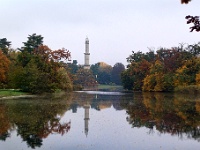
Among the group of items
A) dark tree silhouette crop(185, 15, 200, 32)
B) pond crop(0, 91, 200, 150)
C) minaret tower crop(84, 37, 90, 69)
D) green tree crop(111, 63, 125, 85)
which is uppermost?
minaret tower crop(84, 37, 90, 69)

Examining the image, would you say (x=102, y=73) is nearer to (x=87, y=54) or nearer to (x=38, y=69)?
(x=87, y=54)

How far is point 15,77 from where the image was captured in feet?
161

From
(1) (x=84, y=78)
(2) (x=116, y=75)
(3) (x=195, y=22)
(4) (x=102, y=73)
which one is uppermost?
(4) (x=102, y=73)

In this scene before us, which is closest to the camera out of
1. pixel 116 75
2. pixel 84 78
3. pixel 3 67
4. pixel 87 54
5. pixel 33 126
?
pixel 33 126

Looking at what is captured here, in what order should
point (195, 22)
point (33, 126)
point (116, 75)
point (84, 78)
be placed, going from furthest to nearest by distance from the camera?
1. point (116, 75)
2. point (84, 78)
3. point (33, 126)
4. point (195, 22)

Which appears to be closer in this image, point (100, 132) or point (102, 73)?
point (100, 132)

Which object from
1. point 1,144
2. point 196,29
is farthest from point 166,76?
point 196,29

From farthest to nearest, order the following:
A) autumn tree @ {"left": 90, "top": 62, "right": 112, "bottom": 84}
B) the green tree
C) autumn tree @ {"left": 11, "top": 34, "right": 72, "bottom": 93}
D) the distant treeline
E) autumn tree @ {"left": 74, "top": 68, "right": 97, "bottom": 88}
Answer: autumn tree @ {"left": 90, "top": 62, "right": 112, "bottom": 84} → the green tree → autumn tree @ {"left": 74, "top": 68, "right": 97, "bottom": 88} → the distant treeline → autumn tree @ {"left": 11, "top": 34, "right": 72, "bottom": 93}

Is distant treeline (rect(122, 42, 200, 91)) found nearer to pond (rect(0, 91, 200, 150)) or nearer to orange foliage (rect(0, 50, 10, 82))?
orange foliage (rect(0, 50, 10, 82))

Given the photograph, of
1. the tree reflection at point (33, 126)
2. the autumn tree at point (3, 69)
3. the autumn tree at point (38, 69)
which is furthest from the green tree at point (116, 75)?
the tree reflection at point (33, 126)

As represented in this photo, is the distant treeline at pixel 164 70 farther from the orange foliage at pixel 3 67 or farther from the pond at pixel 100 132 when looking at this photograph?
the pond at pixel 100 132

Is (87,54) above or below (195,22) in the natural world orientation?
above

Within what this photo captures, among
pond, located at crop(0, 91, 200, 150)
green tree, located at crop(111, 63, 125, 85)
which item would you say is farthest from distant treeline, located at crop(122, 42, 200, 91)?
green tree, located at crop(111, 63, 125, 85)

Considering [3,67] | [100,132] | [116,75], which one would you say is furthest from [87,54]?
[100,132]
